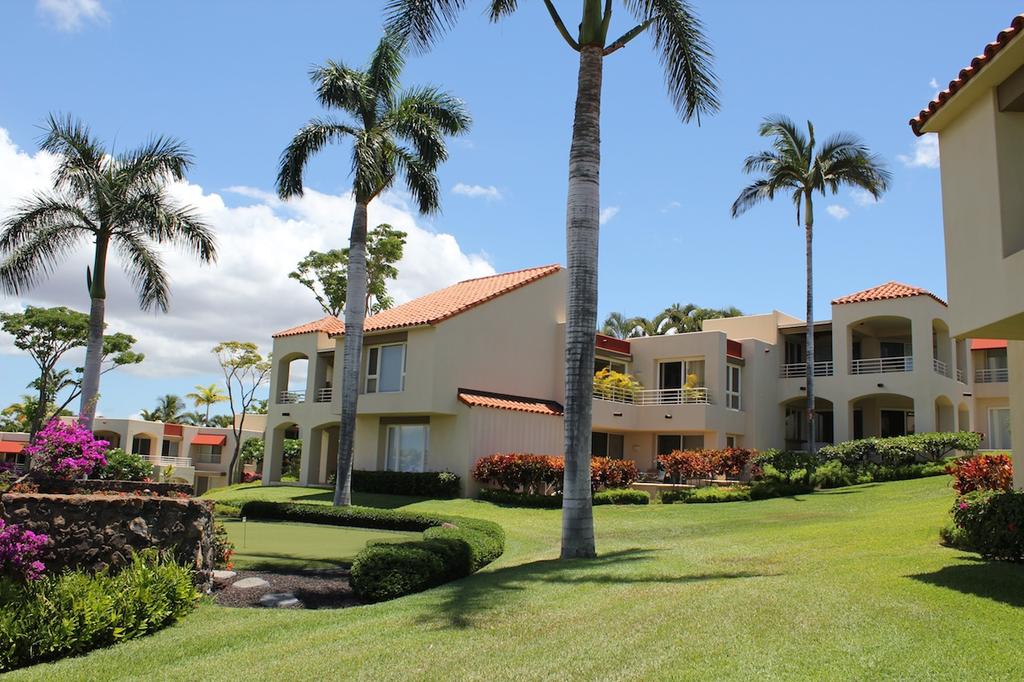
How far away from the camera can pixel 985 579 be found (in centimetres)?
884

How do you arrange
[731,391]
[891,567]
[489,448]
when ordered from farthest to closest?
[731,391]
[489,448]
[891,567]

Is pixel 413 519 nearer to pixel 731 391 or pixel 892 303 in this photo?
pixel 731 391

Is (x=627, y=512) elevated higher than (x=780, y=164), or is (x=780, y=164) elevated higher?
(x=780, y=164)

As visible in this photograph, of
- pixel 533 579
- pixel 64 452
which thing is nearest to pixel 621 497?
pixel 533 579

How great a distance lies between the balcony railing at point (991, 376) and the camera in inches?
1421

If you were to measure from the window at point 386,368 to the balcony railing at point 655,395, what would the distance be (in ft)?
24.7

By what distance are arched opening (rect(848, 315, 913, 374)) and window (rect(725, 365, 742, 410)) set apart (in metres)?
4.70

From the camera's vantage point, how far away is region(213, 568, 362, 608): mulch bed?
10.4m

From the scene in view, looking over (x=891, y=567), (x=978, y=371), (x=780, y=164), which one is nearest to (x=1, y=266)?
(x=891, y=567)

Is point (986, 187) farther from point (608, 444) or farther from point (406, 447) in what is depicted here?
point (608, 444)

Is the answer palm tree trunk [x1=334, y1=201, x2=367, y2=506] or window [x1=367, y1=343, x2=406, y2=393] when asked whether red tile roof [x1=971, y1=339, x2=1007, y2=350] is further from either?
palm tree trunk [x1=334, y1=201, x2=367, y2=506]

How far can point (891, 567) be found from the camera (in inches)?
382

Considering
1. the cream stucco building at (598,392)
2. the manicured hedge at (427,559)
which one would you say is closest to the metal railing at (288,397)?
the cream stucco building at (598,392)

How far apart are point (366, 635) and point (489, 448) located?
20.6 metres
